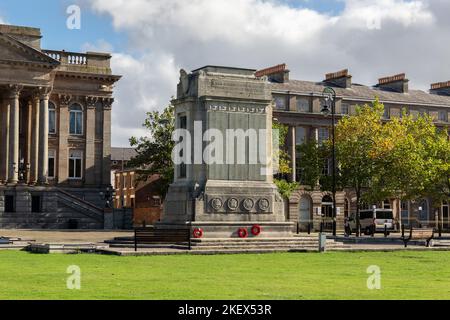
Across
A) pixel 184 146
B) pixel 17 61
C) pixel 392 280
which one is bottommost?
pixel 392 280

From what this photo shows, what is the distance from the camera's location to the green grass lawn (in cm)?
1567

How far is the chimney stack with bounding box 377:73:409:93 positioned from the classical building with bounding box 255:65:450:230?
13 centimetres

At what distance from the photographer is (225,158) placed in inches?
1318

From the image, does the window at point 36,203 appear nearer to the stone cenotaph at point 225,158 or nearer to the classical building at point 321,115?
the classical building at point 321,115

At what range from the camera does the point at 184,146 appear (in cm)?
3412

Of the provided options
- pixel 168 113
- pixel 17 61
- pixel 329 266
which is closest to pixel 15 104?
pixel 17 61

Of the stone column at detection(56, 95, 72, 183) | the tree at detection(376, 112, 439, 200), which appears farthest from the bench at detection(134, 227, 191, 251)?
the stone column at detection(56, 95, 72, 183)

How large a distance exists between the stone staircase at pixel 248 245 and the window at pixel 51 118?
1860 inches

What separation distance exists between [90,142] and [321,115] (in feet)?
93.2

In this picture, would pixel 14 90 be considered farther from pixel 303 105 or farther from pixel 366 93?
pixel 366 93

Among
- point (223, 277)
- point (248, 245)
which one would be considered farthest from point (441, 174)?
point (223, 277)

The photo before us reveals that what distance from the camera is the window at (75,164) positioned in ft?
264
